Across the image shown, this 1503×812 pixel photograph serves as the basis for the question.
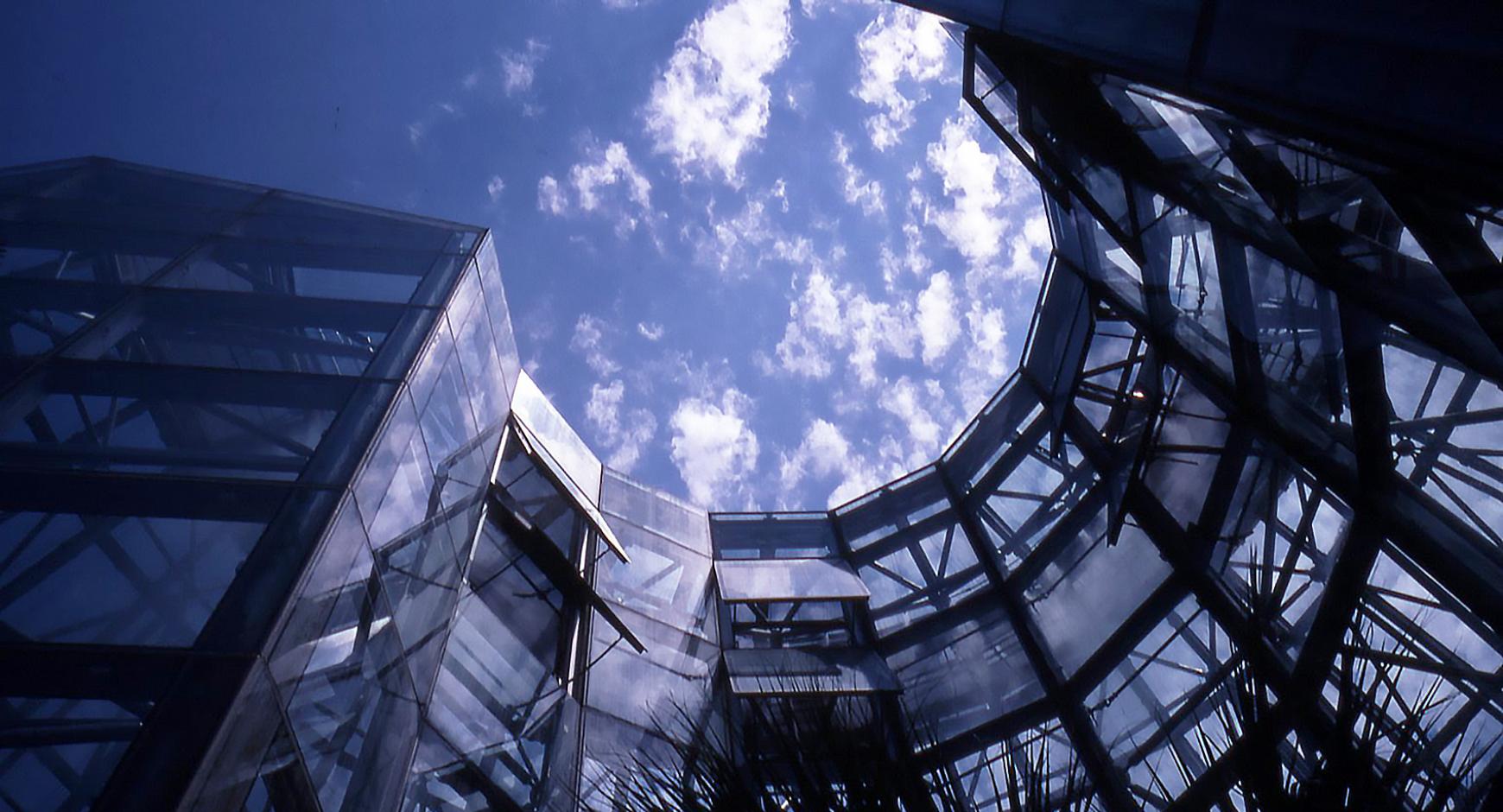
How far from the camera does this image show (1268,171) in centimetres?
659

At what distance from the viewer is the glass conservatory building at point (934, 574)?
4.91 meters

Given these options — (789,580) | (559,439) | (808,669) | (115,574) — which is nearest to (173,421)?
(115,574)

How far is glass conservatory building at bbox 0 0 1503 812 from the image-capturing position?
4913mm

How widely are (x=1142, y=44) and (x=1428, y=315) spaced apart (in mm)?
2521

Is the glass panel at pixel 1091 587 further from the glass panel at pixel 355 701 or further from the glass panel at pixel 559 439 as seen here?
the glass panel at pixel 355 701

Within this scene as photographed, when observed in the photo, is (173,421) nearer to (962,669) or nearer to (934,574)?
(962,669)

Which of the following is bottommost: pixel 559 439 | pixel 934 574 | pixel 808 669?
pixel 808 669

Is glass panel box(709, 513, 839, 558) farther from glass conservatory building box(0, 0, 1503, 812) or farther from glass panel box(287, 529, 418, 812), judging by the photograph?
glass panel box(287, 529, 418, 812)

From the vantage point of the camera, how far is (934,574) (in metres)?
15.9

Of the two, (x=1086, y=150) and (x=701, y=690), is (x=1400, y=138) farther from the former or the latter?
(x=701, y=690)

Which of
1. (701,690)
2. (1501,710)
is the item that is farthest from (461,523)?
(1501,710)

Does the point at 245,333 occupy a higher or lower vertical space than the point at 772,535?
lower

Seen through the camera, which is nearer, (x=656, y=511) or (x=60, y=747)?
(x=60, y=747)

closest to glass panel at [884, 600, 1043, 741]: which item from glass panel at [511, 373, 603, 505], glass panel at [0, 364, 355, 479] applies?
glass panel at [511, 373, 603, 505]
